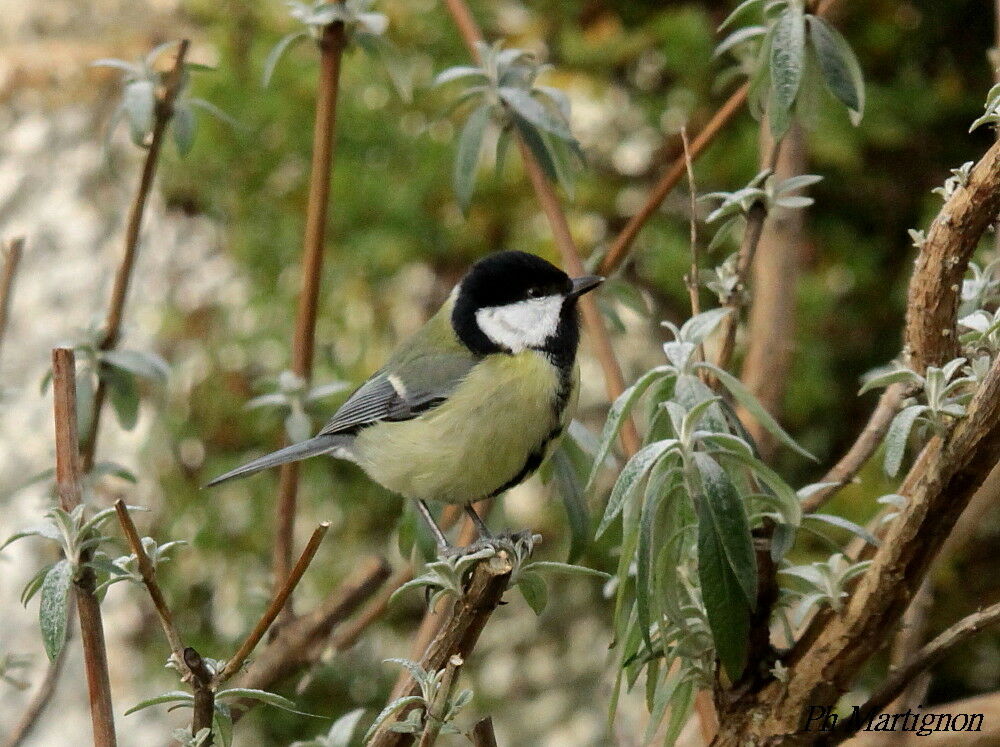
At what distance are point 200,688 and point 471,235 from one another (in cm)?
174

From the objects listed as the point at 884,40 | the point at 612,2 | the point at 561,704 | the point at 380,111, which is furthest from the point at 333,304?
the point at 884,40

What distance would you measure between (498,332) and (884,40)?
1363 millimetres

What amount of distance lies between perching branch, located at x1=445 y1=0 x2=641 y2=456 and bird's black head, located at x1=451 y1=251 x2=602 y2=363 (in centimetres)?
3

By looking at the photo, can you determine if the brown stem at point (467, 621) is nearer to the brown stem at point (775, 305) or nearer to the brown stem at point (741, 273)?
the brown stem at point (741, 273)

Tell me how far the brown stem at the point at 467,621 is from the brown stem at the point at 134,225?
1.98ft

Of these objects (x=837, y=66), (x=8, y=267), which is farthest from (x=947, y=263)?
(x=8, y=267)

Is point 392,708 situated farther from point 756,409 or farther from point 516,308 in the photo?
point 516,308

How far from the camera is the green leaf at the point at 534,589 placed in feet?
3.53

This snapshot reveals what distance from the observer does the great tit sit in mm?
1409

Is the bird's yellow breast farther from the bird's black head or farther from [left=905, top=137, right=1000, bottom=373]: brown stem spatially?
[left=905, top=137, right=1000, bottom=373]: brown stem

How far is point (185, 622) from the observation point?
8.05 feet

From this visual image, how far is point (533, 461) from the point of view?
140 centimetres

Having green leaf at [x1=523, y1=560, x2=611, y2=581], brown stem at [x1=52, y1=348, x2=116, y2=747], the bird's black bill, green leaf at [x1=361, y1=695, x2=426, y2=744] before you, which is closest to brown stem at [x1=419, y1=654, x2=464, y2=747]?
green leaf at [x1=361, y1=695, x2=426, y2=744]

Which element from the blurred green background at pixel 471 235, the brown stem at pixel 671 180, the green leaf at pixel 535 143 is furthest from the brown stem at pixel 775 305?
the blurred green background at pixel 471 235
